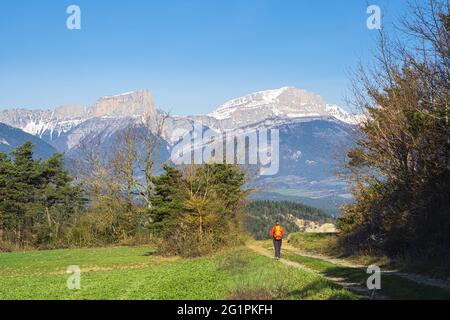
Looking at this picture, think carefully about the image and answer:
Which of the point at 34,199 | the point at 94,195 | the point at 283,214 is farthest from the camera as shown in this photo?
the point at 283,214

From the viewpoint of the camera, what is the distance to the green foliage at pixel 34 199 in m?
66.1

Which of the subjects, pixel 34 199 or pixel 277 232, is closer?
pixel 277 232

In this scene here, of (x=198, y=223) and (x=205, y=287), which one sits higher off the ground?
(x=198, y=223)

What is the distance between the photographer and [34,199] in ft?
235

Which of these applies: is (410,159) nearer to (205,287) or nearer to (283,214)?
(205,287)

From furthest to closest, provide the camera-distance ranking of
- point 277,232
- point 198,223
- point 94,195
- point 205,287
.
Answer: point 94,195
point 198,223
point 277,232
point 205,287

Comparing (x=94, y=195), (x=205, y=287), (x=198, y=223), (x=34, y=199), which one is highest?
(x=94, y=195)

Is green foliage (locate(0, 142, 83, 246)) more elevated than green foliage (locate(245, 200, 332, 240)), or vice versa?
green foliage (locate(0, 142, 83, 246))

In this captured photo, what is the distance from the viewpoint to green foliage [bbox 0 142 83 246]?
66125 millimetres

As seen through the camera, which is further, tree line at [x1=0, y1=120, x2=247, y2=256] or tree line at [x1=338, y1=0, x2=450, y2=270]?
tree line at [x1=0, y1=120, x2=247, y2=256]

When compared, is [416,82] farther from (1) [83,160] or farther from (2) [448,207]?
(1) [83,160]

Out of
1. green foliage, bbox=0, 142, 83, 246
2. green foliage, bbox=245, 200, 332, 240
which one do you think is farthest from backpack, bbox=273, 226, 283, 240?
green foliage, bbox=245, 200, 332, 240

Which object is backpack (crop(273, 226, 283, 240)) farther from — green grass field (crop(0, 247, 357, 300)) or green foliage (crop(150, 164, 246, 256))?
green foliage (crop(150, 164, 246, 256))

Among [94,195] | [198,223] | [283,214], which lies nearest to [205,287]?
[198,223]
